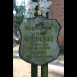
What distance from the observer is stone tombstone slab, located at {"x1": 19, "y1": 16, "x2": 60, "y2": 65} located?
2.71 metres

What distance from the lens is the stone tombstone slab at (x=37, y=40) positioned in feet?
8.91

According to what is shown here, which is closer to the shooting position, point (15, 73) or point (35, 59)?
point (35, 59)

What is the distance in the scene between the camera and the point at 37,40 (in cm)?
272

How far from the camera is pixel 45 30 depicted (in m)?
2.74
